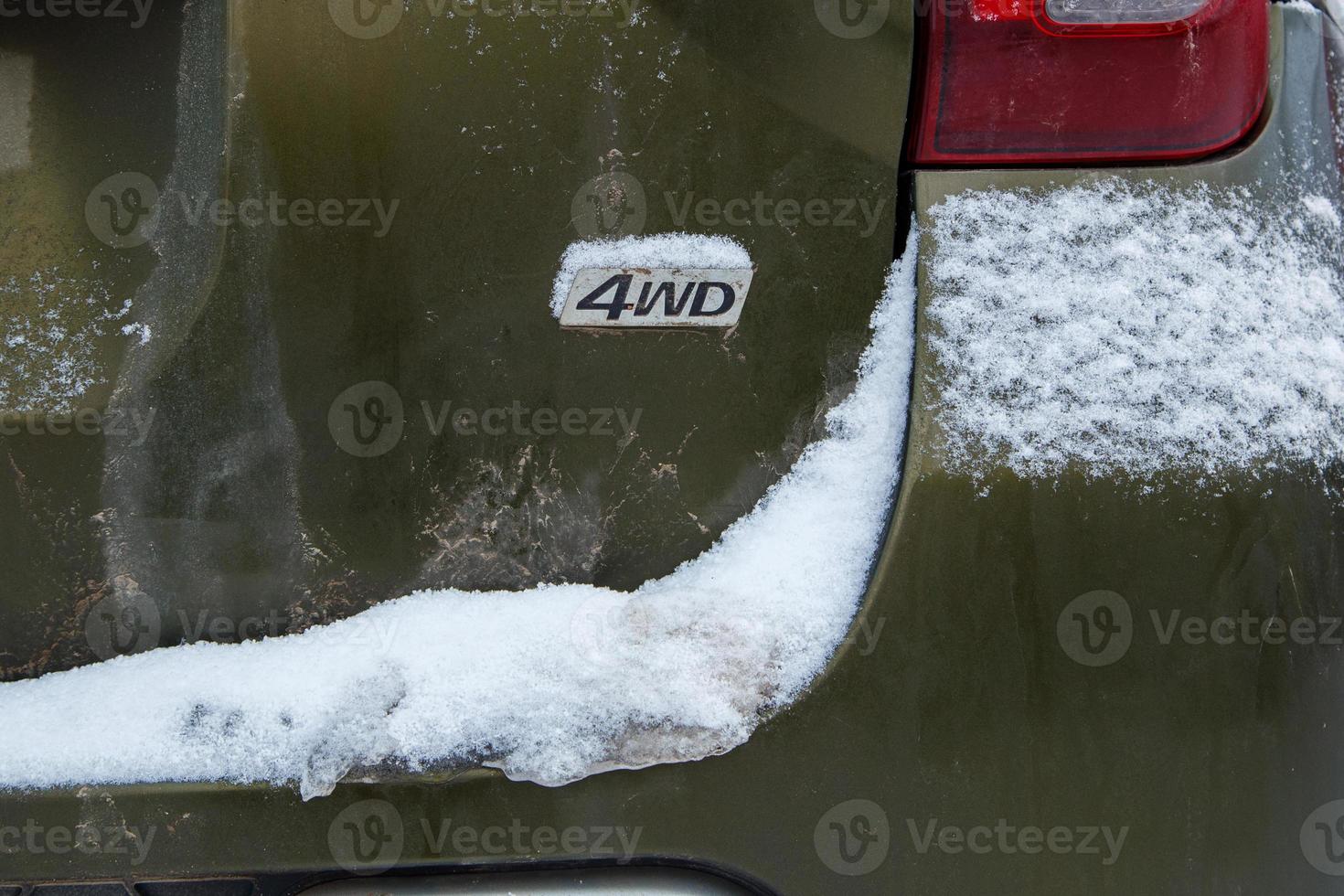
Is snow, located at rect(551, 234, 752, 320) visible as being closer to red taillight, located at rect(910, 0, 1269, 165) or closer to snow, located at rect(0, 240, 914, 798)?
snow, located at rect(0, 240, 914, 798)

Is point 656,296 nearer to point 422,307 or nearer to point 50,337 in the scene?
point 422,307

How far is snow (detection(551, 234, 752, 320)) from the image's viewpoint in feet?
4.00

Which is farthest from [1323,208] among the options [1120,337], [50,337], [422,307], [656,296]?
[50,337]

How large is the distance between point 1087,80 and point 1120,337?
1.11ft

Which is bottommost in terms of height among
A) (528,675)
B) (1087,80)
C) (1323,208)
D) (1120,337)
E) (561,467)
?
(528,675)

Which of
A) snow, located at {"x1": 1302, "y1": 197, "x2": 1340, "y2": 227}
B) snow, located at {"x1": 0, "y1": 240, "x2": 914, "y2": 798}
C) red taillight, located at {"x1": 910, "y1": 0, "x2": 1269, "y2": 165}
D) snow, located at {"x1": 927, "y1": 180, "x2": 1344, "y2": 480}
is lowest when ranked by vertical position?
snow, located at {"x1": 0, "y1": 240, "x2": 914, "y2": 798}

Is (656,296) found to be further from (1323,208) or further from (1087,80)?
(1323,208)

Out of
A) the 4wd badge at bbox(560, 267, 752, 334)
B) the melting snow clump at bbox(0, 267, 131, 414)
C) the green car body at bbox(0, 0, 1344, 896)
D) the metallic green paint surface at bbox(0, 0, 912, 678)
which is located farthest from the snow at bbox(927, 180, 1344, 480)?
the melting snow clump at bbox(0, 267, 131, 414)

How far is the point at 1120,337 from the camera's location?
4.04 ft

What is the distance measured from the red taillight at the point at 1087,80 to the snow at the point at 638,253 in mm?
315

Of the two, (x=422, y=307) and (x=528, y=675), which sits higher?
(x=422, y=307)

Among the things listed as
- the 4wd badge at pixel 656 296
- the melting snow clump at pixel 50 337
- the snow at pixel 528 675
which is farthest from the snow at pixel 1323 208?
the melting snow clump at pixel 50 337

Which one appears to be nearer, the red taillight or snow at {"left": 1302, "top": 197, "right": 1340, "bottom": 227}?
the red taillight

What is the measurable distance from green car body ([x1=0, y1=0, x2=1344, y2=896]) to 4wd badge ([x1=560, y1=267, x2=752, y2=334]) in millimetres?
28
